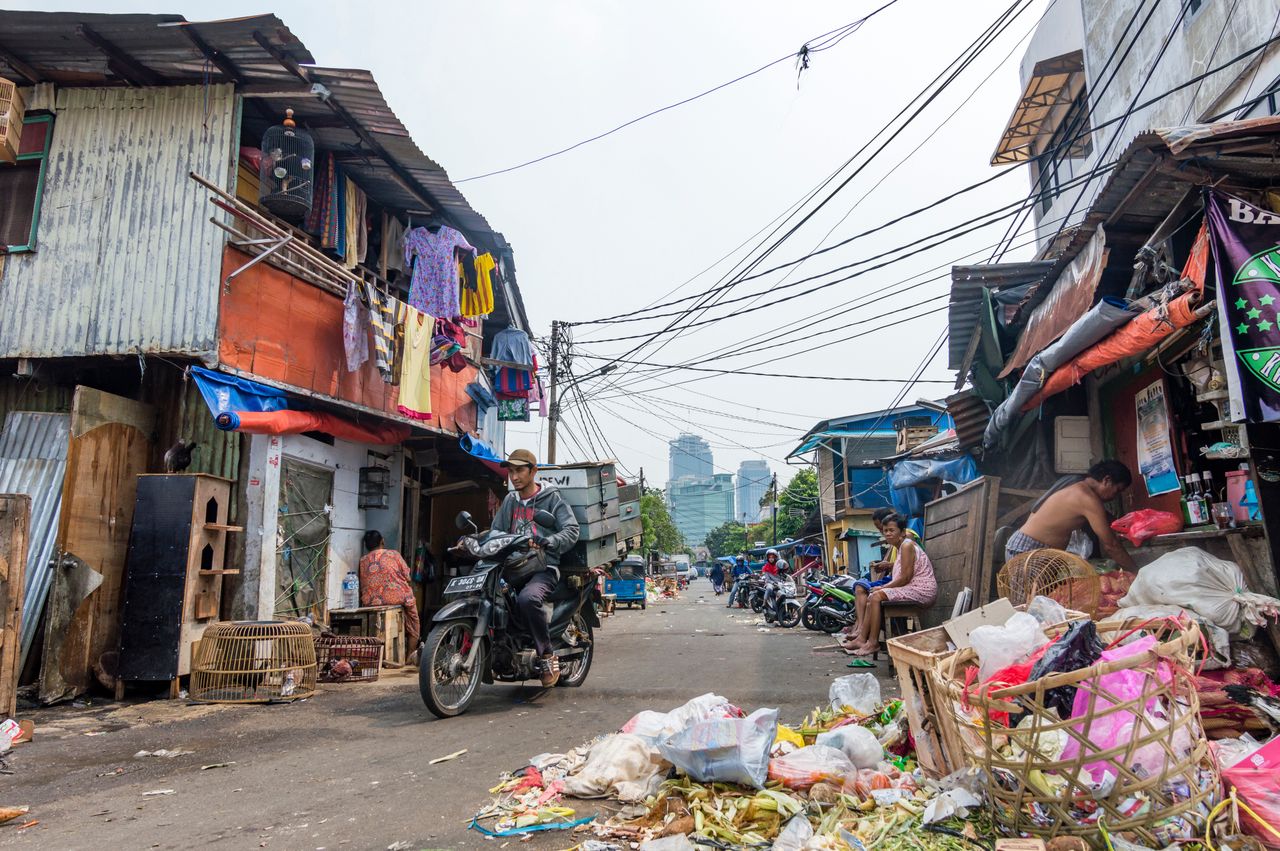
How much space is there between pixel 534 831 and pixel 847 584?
10.6 metres

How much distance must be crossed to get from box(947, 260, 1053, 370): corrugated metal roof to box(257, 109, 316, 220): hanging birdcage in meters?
7.36

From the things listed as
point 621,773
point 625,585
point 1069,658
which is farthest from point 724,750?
point 625,585

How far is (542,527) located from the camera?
253 inches

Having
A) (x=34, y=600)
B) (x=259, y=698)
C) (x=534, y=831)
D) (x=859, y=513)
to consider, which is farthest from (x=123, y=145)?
(x=859, y=513)

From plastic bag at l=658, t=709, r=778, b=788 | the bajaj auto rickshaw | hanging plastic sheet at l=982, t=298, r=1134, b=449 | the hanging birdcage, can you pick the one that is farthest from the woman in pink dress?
the bajaj auto rickshaw

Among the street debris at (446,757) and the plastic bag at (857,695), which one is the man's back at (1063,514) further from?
the street debris at (446,757)

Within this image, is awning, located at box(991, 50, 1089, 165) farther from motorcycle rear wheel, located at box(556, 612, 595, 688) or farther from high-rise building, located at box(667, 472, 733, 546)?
high-rise building, located at box(667, 472, 733, 546)

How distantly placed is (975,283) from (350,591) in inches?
340

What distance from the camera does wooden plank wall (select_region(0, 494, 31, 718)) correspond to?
4.98 metres

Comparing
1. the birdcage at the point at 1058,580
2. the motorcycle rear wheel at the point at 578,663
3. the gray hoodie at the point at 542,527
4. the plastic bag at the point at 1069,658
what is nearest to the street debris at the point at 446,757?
the gray hoodie at the point at 542,527

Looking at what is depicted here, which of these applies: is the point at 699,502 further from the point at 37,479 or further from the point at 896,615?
the point at 37,479

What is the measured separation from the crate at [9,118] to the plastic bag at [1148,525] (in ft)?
36.1

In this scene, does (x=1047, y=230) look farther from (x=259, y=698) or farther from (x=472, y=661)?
(x=259, y=698)

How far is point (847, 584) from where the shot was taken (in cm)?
1286
